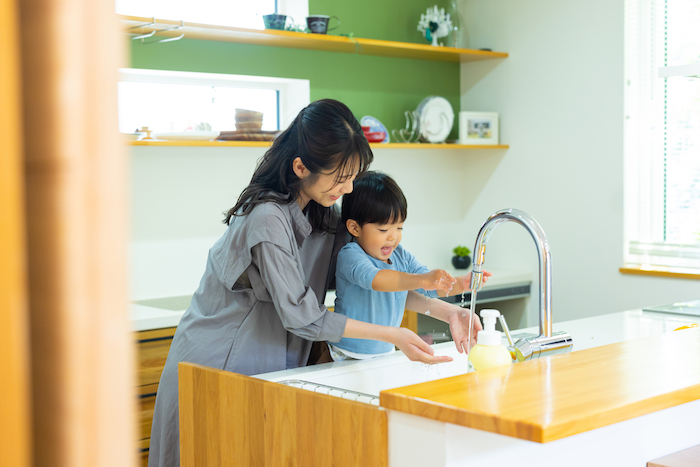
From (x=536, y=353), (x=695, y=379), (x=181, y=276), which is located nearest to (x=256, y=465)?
(x=536, y=353)

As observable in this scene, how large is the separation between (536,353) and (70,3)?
44.2 inches

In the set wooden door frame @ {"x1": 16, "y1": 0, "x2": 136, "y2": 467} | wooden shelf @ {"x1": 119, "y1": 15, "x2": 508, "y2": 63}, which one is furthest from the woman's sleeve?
wooden shelf @ {"x1": 119, "y1": 15, "x2": 508, "y2": 63}

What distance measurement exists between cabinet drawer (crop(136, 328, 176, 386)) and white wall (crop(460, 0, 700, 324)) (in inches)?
82.4

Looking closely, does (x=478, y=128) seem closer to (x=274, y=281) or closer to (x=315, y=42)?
(x=315, y=42)

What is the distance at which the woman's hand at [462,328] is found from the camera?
4.62ft

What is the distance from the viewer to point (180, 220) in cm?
313

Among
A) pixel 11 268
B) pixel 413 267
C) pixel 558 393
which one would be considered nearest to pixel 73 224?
pixel 11 268

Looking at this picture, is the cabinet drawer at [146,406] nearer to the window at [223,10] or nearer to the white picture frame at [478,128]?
the window at [223,10]

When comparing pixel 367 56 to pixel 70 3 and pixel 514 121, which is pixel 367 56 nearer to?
pixel 514 121

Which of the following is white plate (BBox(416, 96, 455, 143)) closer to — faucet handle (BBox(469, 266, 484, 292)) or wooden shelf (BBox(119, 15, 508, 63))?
wooden shelf (BBox(119, 15, 508, 63))

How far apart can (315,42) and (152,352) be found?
164cm

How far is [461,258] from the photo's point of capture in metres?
3.96

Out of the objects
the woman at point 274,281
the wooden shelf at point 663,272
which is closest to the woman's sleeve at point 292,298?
the woman at point 274,281

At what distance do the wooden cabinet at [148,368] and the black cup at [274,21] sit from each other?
1.46m
